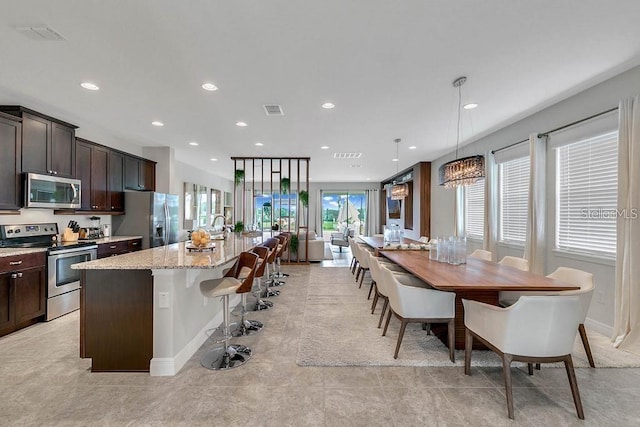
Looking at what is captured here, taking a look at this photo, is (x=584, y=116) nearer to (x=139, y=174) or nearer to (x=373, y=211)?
(x=139, y=174)

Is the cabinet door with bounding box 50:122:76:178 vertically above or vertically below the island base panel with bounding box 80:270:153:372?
above

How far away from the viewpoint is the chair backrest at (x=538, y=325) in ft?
6.00

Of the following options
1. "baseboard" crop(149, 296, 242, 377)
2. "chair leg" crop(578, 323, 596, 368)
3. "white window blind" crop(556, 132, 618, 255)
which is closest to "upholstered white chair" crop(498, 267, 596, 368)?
"chair leg" crop(578, 323, 596, 368)

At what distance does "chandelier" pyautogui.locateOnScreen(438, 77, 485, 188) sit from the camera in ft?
10.9

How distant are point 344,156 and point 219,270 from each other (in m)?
4.49

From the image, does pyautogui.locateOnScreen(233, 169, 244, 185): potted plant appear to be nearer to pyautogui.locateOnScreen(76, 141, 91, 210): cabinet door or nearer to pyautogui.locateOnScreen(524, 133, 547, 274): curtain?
pyautogui.locateOnScreen(76, 141, 91, 210): cabinet door

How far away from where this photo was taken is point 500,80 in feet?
10.0

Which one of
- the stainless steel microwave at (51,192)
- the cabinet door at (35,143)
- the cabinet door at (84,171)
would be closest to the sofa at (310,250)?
the cabinet door at (84,171)

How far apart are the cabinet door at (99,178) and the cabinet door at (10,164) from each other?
118cm

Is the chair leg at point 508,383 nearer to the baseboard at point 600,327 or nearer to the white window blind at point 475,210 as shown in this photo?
the baseboard at point 600,327

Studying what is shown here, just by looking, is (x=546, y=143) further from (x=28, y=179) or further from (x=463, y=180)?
(x=28, y=179)

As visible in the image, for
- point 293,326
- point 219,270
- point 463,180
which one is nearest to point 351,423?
point 293,326

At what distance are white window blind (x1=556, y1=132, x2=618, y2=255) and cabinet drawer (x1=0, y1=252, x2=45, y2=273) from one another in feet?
21.0

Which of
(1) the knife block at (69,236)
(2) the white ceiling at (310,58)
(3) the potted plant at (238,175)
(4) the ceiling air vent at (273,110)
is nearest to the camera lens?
(2) the white ceiling at (310,58)
